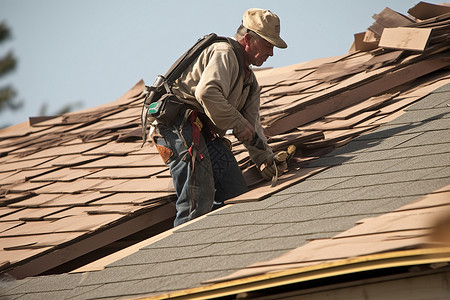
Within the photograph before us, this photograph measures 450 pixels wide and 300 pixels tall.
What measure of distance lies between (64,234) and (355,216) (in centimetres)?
229

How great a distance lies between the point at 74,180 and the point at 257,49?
2340 mm

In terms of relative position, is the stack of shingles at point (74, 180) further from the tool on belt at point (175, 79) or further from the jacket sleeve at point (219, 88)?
the jacket sleeve at point (219, 88)

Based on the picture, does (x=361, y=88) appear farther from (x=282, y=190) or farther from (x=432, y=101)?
(x=282, y=190)

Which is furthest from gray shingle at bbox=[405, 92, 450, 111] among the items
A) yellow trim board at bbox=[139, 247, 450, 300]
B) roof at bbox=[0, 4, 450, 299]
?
yellow trim board at bbox=[139, 247, 450, 300]

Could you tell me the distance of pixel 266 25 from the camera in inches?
188

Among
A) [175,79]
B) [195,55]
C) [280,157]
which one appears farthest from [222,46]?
[280,157]

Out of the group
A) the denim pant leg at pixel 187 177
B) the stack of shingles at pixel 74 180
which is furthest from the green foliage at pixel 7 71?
A: the denim pant leg at pixel 187 177

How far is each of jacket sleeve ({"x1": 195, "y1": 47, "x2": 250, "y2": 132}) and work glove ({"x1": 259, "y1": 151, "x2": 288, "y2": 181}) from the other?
0.32 metres

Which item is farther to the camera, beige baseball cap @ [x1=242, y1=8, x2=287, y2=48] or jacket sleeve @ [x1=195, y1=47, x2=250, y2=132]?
beige baseball cap @ [x1=242, y1=8, x2=287, y2=48]

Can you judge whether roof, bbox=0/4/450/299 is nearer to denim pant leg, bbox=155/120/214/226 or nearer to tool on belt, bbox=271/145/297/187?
Result: tool on belt, bbox=271/145/297/187

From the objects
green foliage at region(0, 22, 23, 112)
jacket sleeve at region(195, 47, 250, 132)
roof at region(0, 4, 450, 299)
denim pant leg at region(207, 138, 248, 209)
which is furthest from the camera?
green foliage at region(0, 22, 23, 112)

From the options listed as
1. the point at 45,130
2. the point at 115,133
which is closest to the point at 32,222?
the point at 115,133

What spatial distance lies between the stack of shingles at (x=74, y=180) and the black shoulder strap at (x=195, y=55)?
87 cm

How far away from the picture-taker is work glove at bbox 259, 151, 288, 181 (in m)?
4.77
